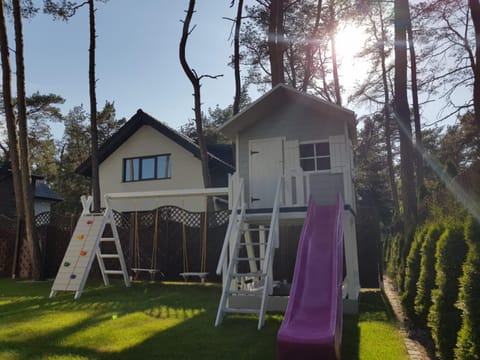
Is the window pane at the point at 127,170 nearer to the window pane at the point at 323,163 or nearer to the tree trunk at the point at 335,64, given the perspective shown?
the tree trunk at the point at 335,64

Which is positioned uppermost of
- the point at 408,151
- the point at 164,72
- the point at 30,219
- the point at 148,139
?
the point at 164,72

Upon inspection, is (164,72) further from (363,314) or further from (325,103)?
(363,314)

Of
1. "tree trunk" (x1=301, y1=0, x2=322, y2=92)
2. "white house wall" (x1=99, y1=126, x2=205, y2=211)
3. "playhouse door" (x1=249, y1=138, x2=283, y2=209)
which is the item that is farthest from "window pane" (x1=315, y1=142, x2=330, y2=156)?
"tree trunk" (x1=301, y1=0, x2=322, y2=92)

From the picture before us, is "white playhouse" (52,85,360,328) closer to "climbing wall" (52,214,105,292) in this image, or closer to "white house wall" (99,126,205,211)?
→ "climbing wall" (52,214,105,292)

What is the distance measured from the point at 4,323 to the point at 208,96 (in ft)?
30.6

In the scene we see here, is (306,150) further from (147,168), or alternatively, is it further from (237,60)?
(147,168)

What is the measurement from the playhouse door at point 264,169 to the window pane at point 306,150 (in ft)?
1.31

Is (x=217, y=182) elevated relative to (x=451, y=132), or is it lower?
lower

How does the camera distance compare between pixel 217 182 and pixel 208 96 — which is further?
pixel 217 182

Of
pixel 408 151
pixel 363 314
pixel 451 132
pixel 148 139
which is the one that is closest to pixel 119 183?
pixel 148 139

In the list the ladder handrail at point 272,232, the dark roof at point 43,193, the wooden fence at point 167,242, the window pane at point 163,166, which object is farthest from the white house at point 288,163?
the dark roof at point 43,193

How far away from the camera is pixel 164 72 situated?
12.8 m

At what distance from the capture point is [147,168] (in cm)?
1631

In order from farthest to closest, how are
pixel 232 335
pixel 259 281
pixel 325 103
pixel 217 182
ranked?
pixel 217 182 → pixel 259 281 → pixel 325 103 → pixel 232 335
